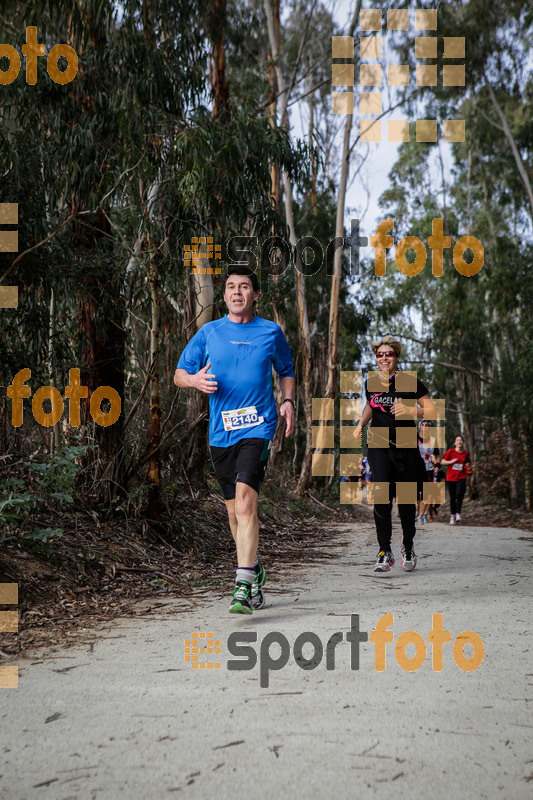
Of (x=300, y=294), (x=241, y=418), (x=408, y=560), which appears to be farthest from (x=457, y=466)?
(x=241, y=418)

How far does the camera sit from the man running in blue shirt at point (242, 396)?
189 inches

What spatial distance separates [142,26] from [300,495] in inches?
376

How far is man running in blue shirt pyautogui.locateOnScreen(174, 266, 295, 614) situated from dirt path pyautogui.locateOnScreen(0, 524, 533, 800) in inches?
19.9

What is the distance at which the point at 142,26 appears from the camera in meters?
8.94

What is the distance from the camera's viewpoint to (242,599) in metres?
4.58

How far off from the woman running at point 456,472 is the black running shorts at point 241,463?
10.3 metres

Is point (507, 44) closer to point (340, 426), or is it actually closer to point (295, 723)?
point (340, 426)

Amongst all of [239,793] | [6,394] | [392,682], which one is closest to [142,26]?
[6,394]

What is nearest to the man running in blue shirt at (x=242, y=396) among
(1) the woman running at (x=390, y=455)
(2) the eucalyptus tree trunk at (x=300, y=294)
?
(1) the woman running at (x=390, y=455)

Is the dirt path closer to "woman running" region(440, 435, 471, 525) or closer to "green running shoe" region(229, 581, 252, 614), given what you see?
"green running shoe" region(229, 581, 252, 614)

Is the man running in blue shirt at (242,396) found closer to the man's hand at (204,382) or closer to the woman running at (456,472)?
the man's hand at (204,382)

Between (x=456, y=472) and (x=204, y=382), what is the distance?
423 inches

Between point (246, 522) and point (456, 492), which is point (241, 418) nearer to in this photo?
point (246, 522)

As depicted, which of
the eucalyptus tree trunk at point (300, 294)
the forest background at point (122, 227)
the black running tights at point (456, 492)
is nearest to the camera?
the forest background at point (122, 227)
